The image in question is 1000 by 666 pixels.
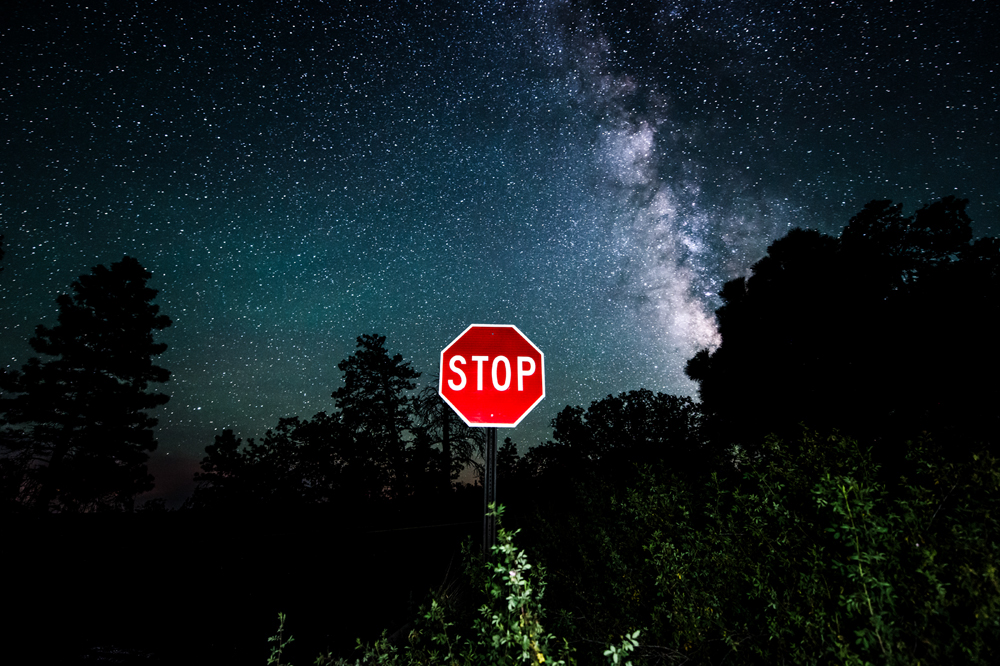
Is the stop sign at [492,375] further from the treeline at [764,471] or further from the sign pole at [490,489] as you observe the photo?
the treeline at [764,471]

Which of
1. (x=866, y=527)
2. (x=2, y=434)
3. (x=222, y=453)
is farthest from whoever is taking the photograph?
(x=222, y=453)

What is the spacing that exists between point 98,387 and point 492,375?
30.7 metres

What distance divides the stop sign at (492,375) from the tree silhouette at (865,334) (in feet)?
28.7

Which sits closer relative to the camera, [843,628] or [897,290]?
[843,628]

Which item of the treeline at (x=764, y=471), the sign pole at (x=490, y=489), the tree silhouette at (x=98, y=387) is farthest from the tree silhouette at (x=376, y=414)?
the sign pole at (x=490, y=489)

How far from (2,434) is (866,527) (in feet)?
116

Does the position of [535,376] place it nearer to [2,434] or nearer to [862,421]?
[862,421]

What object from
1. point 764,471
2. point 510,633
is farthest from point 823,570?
point 510,633

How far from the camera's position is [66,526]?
3998 mm

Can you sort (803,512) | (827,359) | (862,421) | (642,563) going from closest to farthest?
(803,512)
(642,563)
(862,421)
(827,359)

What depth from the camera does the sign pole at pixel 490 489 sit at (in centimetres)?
391

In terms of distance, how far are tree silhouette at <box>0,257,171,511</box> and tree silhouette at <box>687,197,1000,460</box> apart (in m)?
31.5

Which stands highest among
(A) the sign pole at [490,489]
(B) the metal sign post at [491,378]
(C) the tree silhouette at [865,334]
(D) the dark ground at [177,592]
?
(C) the tree silhouette at [865,334]

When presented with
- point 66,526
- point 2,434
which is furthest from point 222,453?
point 66,526
